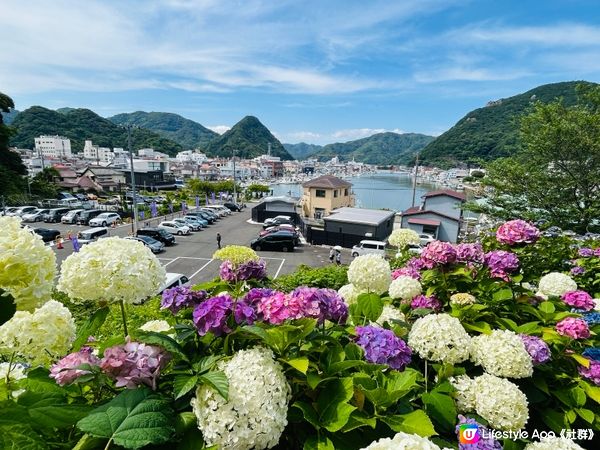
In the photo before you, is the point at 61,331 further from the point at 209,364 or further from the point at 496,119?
the point at 496,119

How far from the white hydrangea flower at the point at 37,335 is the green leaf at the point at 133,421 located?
72 cm

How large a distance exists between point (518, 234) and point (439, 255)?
0.95m

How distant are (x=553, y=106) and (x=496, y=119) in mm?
111632

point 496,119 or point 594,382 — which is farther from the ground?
point 496,119

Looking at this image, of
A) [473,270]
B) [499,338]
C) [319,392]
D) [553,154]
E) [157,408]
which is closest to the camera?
[157,408]

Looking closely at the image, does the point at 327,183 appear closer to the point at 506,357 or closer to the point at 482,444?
the point at 506,357

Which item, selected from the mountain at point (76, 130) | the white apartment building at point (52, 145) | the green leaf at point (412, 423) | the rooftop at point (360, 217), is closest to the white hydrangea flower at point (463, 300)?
the green leaf at point (412, 423)

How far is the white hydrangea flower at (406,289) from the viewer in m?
2.40

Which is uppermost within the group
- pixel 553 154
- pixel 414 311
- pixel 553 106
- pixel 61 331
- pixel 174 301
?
pixel 553 106

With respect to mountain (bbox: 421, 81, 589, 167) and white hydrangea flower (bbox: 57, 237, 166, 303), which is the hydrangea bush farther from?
mountain (bbox: 421, 81, 589, 167)

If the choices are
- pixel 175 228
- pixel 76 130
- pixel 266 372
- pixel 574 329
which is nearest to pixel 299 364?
pixel 266 372

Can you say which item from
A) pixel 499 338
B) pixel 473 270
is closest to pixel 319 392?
pixel 499 338

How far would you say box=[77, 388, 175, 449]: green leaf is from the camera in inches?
34.3

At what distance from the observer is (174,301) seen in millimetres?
1596
